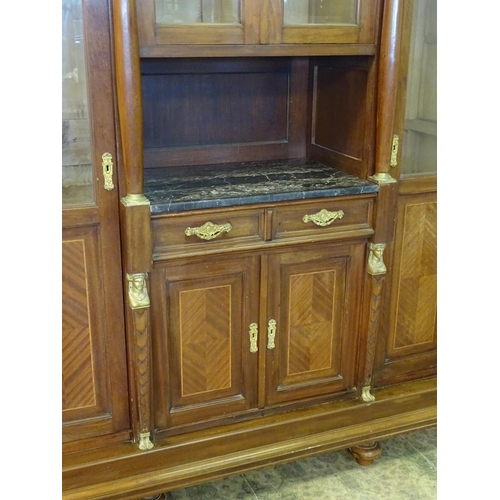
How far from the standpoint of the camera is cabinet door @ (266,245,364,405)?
1580 millimetres

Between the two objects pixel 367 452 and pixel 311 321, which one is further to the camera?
pixel 367 452

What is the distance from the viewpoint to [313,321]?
1.65 meters

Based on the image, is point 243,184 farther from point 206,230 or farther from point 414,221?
point 414,221

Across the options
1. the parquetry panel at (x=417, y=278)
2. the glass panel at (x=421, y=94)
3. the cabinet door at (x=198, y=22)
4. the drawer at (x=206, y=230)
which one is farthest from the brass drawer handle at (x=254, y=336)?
the cabinet door at (x=198, y=22)

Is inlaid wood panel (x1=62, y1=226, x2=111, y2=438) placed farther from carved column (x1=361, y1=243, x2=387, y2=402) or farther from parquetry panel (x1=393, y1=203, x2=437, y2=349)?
parquetry panel (x1=393, y1=203, x2=437, y2=349)

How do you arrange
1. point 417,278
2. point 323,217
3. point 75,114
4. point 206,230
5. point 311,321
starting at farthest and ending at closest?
point 417,278 → point 311,321 → point 323,217 → point 206,230 → point 75,114

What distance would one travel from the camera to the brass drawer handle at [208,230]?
1409mm

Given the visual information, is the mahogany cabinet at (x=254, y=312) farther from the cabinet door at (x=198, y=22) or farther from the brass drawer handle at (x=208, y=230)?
the cabinet door at (x=198, y=22)

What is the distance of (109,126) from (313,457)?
1.18 meters

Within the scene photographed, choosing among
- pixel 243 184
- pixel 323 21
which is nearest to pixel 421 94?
pixel 323 21

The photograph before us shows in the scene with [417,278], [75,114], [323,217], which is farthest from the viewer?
[417,278]

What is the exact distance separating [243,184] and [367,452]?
898mm

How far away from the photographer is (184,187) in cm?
153

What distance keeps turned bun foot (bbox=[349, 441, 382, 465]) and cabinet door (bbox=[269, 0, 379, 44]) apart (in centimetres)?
116
